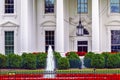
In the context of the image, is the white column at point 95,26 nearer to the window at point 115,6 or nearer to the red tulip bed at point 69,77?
the window at point 115,6

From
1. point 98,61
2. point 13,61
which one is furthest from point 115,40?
point 13,61

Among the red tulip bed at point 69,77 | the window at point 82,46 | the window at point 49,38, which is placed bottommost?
the red tulip bed at point 69,77

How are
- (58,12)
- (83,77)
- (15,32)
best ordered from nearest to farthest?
(83,77), (58,12), (15,32)

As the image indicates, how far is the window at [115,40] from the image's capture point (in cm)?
5709

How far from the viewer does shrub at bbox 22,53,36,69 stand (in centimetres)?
4966

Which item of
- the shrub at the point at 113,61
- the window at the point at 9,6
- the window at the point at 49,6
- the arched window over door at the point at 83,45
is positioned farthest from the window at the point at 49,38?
the shrub at the point at 113,61

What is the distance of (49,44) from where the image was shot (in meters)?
57.8

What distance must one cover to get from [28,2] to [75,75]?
20994 mm

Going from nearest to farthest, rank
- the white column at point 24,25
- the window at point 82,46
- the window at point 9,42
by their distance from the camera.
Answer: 1. the white column at point 24,25
2. the window at point 9,42
3. the window at point 82,46

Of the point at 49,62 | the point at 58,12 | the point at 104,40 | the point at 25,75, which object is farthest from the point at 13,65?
the point at 25,75

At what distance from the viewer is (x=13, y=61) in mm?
50375

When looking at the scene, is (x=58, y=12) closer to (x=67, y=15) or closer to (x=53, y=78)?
(x=67, y=15)

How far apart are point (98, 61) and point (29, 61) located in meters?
5.86

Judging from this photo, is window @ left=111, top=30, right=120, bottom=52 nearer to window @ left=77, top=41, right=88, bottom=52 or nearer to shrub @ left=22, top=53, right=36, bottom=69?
window @ left=77, top=41, right=88, bottom=52
